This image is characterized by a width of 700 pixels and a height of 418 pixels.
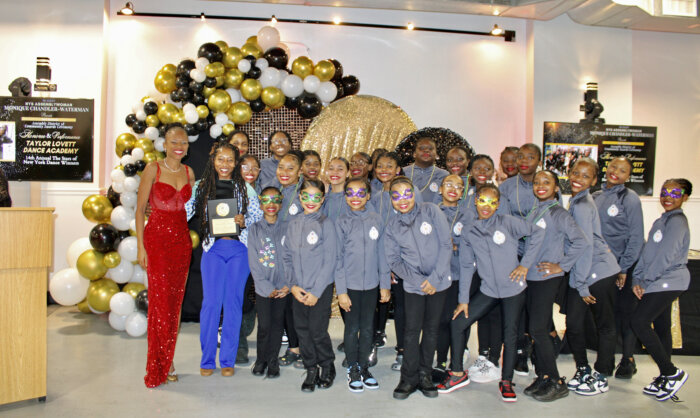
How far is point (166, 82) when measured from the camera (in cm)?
554

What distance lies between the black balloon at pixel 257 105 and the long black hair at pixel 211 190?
1752mm

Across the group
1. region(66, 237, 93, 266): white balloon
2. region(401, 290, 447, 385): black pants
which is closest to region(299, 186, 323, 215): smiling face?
region(401, 290, 447, 385): black pants

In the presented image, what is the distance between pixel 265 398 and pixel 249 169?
1.68 m

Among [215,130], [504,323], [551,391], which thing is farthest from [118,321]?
[551,391]

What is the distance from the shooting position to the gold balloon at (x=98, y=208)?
5398 millimetres

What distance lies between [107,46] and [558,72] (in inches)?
239

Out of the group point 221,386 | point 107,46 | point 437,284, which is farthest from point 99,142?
point 437,284

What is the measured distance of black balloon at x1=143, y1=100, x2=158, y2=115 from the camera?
5496mm

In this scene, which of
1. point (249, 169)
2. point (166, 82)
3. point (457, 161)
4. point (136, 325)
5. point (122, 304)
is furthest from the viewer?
point (166, 82)

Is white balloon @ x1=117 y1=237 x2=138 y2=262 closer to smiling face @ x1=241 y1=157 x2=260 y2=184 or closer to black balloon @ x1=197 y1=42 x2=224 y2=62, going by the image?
smiling face @ x1=241 y1=157 x2=260 y2=184

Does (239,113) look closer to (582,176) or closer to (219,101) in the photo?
(219,101)

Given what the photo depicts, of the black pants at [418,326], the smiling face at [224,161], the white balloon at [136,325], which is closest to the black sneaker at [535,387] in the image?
the black pants at [418,326]

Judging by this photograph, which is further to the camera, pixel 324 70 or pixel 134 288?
pixel 324 70

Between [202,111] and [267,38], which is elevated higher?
[267,38]
